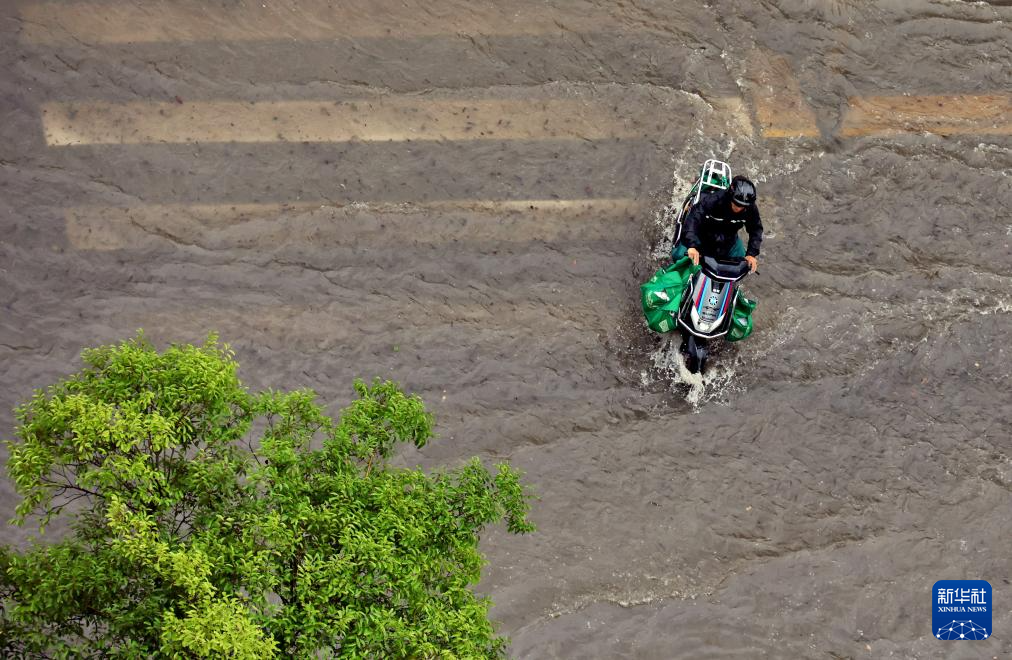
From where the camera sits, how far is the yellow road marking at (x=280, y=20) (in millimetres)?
11461

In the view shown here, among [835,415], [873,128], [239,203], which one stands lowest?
[835,415]

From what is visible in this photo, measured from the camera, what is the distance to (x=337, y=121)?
37.2 ft

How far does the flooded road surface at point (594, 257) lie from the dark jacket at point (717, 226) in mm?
1071

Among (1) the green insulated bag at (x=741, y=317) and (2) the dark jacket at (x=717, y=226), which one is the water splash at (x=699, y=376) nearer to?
(1) the green insulated bag at (x=741, y=317)

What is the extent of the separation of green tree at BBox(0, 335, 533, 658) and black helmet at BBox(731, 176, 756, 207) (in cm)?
437

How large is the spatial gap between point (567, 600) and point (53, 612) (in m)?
5.57

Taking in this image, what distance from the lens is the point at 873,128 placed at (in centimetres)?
1146

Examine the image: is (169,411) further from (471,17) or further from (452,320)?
(471,17)

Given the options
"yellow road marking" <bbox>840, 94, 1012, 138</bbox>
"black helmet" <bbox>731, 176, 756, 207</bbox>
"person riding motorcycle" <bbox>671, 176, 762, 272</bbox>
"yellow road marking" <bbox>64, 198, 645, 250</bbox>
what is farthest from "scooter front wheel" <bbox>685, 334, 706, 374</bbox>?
"yellow road marking" <bbox>840, 94, 1012, 138</bbox>

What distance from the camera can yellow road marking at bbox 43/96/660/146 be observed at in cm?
1127

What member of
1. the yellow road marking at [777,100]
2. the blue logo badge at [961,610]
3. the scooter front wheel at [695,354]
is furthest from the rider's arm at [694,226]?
the blue logo badge at [961,610]

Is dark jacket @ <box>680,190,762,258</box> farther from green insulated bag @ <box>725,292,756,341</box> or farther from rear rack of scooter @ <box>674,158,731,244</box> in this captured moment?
green insulated bag @ <box>725,292,756,341</box>

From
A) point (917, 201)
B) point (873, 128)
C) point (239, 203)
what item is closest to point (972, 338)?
point (917, 201)

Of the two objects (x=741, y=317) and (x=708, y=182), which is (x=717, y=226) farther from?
(x=741, y=317)
